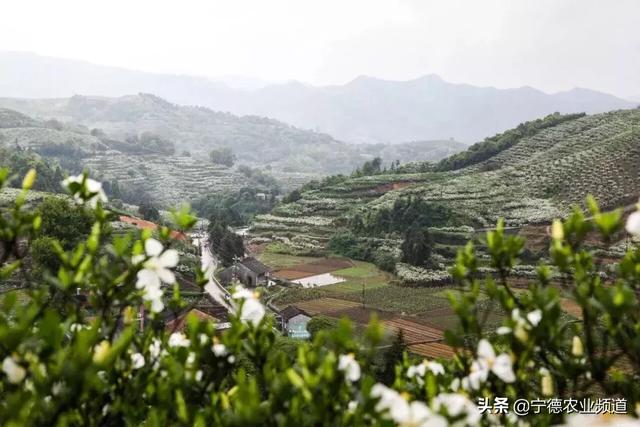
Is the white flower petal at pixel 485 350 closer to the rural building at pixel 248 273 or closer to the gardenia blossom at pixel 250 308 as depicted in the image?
the gardenia blossom at pixel 250 308

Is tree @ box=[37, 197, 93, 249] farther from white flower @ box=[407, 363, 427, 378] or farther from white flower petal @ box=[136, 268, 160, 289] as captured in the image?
white flower petal @ box=[136, 268, 160, 289]

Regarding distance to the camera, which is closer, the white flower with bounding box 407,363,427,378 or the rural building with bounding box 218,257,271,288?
the white flower with bounding box 407,363,427,378

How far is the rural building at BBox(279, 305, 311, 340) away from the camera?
23000 millimetres

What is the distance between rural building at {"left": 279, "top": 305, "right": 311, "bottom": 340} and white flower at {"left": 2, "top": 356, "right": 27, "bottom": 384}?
843 inches

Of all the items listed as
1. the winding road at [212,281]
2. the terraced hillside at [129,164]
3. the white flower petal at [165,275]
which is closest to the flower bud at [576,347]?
the white flower petal at [165,275]

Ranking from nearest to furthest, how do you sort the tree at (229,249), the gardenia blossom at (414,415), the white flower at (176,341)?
the gardenia blossom at (414,415)
the white flower at (176,341)
the tree at (229,249)

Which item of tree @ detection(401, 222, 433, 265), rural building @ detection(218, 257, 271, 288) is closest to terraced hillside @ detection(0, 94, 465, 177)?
tree @ detection(401, 222, 433, 265)

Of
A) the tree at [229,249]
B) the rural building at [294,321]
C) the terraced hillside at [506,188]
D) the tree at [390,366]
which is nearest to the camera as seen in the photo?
the tree at [390,366]

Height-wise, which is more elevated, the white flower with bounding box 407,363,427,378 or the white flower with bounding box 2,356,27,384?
the white flower with bounding box 2,356,27,384

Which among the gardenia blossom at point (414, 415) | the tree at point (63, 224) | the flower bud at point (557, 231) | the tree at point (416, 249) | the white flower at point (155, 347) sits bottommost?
the tree at point (416, 249)

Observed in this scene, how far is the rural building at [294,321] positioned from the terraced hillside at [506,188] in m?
14.2

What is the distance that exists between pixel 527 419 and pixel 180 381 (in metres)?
1.47

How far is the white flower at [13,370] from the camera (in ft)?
5.57

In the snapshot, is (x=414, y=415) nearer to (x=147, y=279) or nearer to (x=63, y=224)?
(x=147, y=279)
